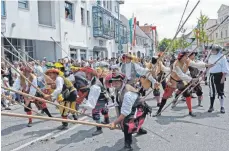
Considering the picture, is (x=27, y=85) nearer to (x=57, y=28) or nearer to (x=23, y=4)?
(x=23, y=4)

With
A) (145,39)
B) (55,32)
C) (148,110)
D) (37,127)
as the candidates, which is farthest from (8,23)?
(145,39)

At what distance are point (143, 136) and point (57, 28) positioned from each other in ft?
50.4

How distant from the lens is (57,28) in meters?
19.2

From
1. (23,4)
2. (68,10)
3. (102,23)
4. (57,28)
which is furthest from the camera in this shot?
(102,23)

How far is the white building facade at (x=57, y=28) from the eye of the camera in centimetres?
1495

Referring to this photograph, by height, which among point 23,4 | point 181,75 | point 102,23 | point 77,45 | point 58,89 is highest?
point 102,23

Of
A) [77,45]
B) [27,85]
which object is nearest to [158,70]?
[27,85]

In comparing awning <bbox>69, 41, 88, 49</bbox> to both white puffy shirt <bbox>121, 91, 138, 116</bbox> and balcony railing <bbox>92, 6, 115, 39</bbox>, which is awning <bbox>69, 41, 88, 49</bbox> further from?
white puffy shirt <bbox>121, 91, 138, 116</bbox>

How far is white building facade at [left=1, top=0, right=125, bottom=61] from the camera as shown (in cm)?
1495

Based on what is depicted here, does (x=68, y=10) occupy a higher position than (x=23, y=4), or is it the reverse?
(x=68, y=10)

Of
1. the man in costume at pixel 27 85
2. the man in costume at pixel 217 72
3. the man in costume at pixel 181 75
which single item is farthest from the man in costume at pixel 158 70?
the man in costume at pixel 27 85

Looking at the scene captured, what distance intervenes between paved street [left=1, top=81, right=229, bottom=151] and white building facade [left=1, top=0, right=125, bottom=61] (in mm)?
5701

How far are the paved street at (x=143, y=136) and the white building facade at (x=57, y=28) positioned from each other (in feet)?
18.7

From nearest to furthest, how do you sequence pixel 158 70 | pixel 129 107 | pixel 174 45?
pixel 129 107 → pixel 158 70 → pixel 174 45
